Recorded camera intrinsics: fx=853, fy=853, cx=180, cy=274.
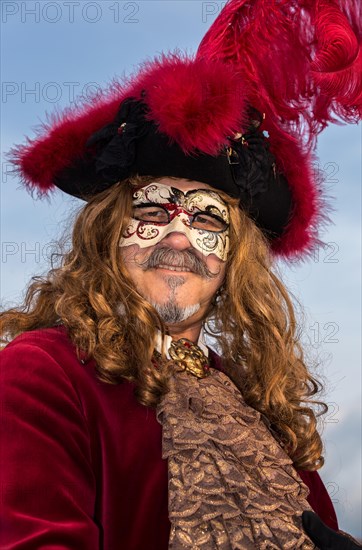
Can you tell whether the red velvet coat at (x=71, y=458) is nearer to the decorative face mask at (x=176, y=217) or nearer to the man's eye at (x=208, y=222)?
the decorative face mask at (x=176, y=217)

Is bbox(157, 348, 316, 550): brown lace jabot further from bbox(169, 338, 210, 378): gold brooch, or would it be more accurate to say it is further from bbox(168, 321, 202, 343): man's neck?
bbox(168, 321, 202, 343): man's neck

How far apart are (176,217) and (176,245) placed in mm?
123

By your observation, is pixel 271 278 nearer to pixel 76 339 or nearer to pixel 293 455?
pixel 293 455

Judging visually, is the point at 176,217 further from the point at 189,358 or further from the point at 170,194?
the point at 189,358

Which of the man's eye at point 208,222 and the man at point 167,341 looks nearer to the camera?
the man at point 167,341

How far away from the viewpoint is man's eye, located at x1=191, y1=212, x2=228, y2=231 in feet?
12.0

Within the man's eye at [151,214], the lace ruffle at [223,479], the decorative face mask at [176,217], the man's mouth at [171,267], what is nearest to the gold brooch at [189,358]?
the lace ruffle at [223,479]

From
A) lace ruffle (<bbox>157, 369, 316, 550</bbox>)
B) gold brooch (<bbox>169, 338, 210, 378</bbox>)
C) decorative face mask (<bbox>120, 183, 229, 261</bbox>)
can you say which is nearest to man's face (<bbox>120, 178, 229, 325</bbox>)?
decorative face mask (<bbox>120, 183, 229, 261</bbox>)

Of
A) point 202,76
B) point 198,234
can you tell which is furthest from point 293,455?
point 202,76

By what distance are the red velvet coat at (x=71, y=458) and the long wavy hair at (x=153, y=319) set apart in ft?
0.32

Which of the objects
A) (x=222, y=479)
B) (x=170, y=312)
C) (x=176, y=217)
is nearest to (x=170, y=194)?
(x=176, y=217)

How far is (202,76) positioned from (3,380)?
148 centimetres

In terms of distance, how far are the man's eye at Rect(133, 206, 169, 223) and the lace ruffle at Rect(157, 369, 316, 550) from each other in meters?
0.69

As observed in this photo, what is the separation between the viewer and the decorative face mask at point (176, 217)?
358cm
